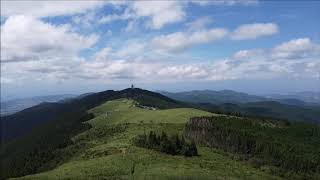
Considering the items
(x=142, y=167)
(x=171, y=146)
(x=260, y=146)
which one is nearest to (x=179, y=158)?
(x=171, y=146)

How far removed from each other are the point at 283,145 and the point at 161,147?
65.1 metres

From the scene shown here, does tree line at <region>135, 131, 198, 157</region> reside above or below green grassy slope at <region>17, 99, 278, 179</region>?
above

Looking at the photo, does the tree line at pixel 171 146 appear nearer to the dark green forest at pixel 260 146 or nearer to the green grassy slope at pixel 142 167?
the green grassy slope at pixel 142 167

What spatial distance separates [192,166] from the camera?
115688 millimetres

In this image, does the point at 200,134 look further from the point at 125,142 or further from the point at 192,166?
the point at 192,166

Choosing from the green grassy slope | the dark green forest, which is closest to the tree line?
the green grassy slope

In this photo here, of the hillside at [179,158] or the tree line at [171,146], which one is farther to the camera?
the tree line at [171,146]

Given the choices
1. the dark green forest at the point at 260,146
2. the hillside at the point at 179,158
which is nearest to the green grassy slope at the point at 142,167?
the hillside at the point at 179,158

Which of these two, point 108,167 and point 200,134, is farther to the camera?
point 200,134

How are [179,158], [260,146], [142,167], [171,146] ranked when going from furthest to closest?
1. [260,146]
2. [171,146]
3. [179,158]
4. [142,167]

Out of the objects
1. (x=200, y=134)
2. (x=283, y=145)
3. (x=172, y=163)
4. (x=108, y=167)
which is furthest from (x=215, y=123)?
(x=108, y=167)

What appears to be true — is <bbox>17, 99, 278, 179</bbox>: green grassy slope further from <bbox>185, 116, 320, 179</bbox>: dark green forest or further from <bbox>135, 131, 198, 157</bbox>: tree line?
<bbox>185, 116, 320, 179</bbox>: dark green forest

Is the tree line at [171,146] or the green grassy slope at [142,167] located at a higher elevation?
the tree line at [171,146]

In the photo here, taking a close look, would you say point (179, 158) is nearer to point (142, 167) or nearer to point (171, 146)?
point (171, 146)
